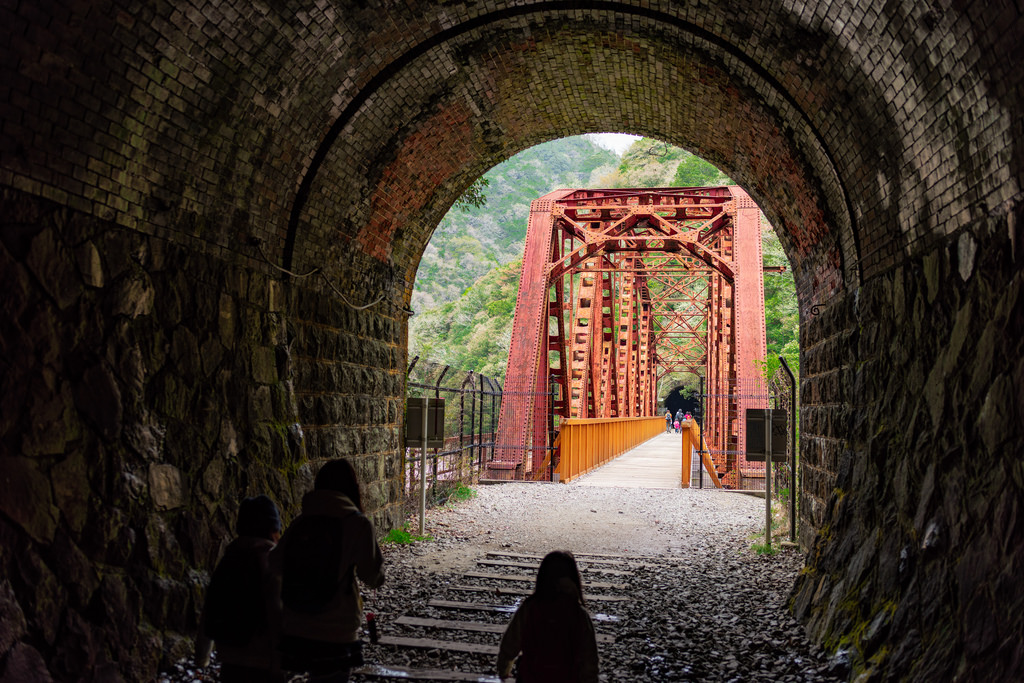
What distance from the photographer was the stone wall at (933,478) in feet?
10.4

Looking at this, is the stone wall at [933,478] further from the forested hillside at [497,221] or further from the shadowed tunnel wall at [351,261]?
the forested hillside at [497,221]

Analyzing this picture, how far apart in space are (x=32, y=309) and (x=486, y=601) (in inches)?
144

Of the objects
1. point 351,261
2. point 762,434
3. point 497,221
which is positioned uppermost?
point 497,221

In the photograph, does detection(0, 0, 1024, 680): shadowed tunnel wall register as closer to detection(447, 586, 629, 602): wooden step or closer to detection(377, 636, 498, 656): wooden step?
detection(377, 636, 498, 656): wooden step

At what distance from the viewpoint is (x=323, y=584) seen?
273 centimetres

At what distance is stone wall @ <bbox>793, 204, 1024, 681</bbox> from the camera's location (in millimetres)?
3172

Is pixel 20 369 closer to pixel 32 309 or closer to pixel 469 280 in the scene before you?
pixel 32 309

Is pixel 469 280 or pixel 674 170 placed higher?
pixel 674 170

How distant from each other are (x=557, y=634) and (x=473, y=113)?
588cm

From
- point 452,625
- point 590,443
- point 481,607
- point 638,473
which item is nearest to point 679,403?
point 638,473

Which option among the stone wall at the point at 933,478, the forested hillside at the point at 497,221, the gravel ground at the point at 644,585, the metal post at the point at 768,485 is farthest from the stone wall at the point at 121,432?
the forested hillside at the point at 497,221

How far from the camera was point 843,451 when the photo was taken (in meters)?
5.66

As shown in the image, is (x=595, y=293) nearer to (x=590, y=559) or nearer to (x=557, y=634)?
(x=590, y=559)

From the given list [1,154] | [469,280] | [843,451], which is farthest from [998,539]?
[469,280]
